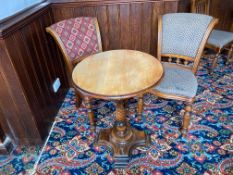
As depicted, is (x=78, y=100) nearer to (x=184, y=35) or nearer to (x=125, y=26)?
(x=125, y=26)

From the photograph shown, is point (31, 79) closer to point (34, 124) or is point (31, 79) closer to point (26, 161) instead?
point (34, 124)

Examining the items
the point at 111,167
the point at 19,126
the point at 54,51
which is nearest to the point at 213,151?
the point at 111,167

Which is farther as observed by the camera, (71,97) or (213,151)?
(71,97)

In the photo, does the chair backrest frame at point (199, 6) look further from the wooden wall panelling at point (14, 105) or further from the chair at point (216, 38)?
the wooden wall panelling at point (14, 105)

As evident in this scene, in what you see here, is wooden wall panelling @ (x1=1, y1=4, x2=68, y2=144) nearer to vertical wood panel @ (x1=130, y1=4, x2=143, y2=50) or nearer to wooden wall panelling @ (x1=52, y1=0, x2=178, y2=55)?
wooden wall panelling @ (x1=52, y1=0, x2=178, y2=55)

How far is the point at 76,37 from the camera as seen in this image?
1823 millimetres

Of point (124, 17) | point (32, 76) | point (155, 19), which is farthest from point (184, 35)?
point (32, 76)

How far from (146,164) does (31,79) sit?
1.13 metres

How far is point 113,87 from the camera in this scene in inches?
45.7

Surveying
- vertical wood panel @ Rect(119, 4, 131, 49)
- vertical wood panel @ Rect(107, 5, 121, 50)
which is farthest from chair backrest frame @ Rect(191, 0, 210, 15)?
vertical wood panel @ Rect(107, 5, 121, 50)

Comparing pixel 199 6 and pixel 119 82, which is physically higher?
pixel 199 6

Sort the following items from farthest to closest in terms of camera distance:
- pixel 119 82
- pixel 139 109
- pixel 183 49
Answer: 1. pixel 139 109
2. pixel 183 49
3. pixel 119 82

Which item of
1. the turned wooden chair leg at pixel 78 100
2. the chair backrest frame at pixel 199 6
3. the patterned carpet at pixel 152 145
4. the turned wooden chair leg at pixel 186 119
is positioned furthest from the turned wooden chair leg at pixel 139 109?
the chair backrest frame at pixel 199 6

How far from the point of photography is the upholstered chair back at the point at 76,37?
172 centimetres
